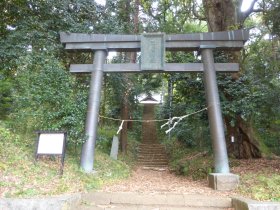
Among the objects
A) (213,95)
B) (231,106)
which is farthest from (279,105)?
(213,95)

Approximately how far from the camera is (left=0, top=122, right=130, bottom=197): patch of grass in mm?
5039

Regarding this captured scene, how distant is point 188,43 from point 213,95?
66.9 inches

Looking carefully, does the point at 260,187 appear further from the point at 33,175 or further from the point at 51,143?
the point at 33,175

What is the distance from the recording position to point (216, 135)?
723 centimetres

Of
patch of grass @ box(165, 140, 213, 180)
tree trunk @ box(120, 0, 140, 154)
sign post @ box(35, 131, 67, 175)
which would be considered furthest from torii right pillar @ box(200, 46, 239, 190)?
tree trunk @ box(120, 0, 140, 154)

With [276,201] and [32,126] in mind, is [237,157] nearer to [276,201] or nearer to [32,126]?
[276,201]

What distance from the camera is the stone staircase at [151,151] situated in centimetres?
1447

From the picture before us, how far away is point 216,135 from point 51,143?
414 cm

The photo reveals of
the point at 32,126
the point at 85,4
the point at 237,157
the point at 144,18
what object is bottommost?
the point at 237,157

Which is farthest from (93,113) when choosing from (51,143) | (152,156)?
(152,156)

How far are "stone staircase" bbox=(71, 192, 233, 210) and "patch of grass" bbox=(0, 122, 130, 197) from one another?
466 mm

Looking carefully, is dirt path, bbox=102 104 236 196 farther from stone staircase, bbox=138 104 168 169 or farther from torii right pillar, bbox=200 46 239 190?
torii right pillar, bbox=200 46 239 190

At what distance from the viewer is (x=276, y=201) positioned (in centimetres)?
508

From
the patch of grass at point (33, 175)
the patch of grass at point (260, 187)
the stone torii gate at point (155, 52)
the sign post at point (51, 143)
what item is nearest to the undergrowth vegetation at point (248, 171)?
the patch of grass at point (260, 187)
